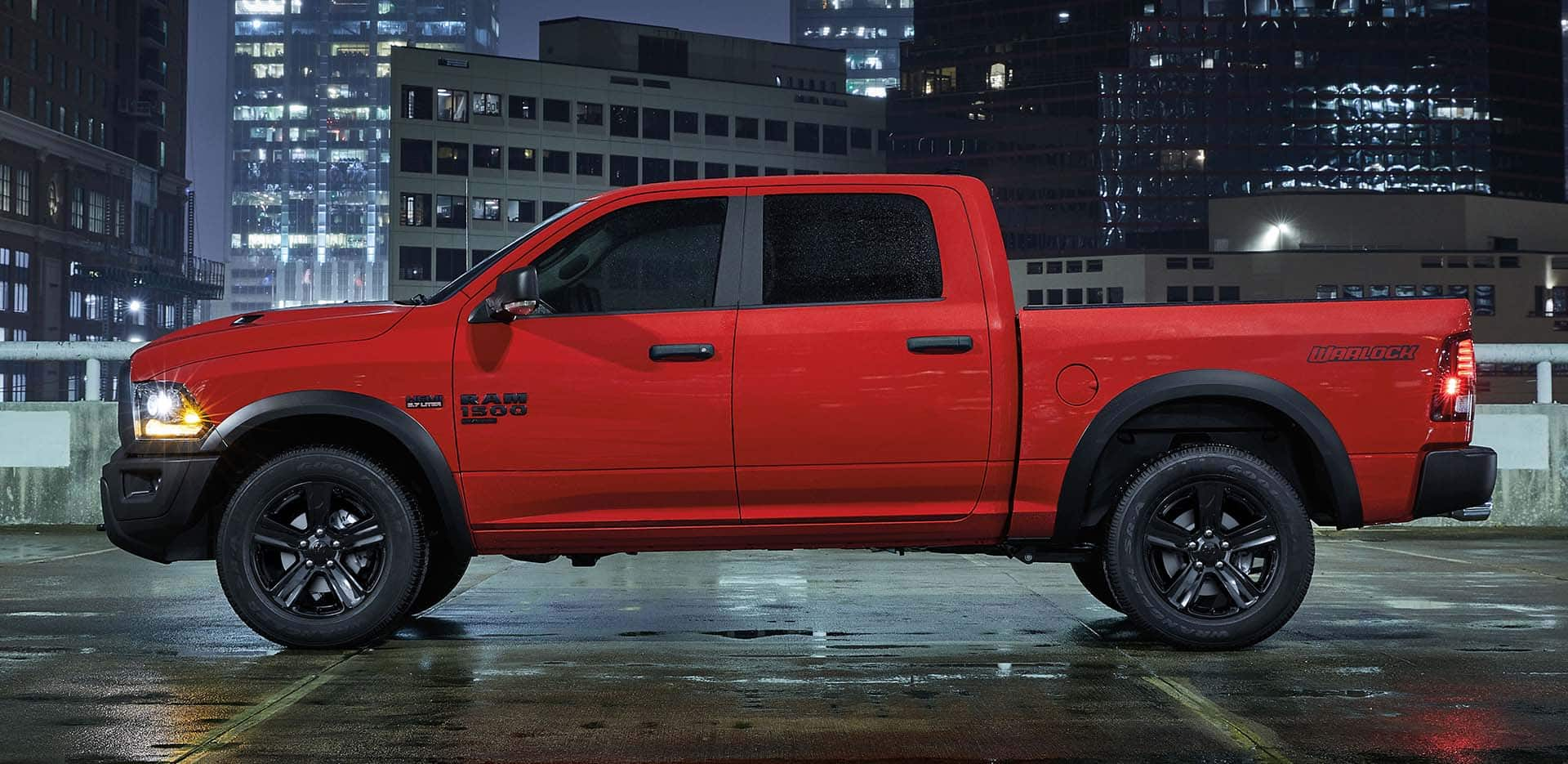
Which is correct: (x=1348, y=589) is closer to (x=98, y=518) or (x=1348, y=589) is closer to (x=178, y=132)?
(x=98, y=518)

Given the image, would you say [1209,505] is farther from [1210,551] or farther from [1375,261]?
[1375,261]

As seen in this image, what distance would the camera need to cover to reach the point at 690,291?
23.2 feet

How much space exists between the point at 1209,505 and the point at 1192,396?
46cm

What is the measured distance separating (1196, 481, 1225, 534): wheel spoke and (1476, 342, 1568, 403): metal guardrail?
6.63 m

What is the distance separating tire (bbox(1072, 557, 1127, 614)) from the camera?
8.31m

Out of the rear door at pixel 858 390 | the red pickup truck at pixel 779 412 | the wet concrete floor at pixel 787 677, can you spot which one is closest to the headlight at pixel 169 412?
the red pickup truck at pixel 779 412

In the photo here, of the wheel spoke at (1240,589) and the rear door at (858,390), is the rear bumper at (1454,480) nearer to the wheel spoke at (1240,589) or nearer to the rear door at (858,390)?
the wheel spoke at (1240,589)

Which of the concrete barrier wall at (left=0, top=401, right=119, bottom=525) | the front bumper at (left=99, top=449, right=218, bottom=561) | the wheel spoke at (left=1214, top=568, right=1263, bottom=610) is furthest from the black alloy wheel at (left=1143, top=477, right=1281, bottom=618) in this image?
the concrete barrier wall at (left=0, top=401, right=119, bottom=525)

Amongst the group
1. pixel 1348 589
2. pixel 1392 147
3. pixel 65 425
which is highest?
pixel 1392 147

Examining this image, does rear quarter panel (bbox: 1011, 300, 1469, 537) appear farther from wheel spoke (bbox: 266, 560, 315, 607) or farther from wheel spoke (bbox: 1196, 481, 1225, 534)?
wheel spoke (bbox: 266, 560, 315, 607)

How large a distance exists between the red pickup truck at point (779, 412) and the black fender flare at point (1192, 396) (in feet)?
0.04

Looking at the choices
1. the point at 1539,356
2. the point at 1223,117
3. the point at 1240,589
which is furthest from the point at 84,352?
the point at 1223,117

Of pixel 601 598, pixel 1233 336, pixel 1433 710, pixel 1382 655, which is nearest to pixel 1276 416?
pixel 1233 336

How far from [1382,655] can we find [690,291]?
10.5 ft
